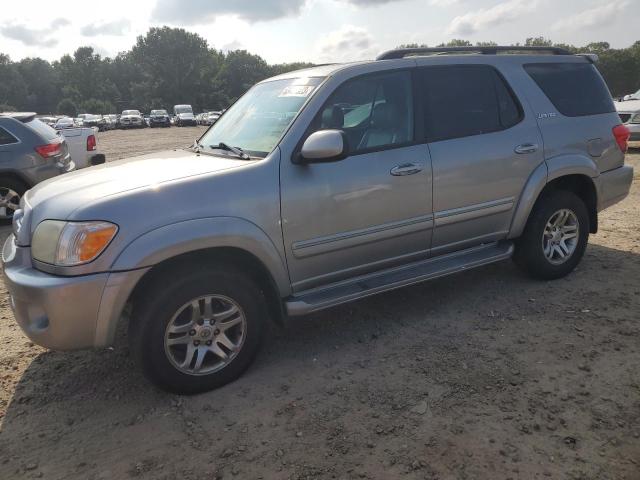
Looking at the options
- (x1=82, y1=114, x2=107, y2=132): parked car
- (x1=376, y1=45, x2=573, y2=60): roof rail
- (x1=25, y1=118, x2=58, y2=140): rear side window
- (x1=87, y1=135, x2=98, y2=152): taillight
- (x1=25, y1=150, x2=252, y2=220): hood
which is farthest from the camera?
(x1=82, y1=114, x2=107, y2=132): parked car

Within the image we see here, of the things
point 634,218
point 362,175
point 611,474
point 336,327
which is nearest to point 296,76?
point 362,175

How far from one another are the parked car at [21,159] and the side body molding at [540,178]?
6378mm

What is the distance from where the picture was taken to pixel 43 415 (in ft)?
9.53

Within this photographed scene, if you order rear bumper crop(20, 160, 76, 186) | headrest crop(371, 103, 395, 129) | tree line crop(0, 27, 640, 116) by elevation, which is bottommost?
rear bumper crop(20, 160, 76, 186)

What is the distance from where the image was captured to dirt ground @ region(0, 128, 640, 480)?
2.44 metres

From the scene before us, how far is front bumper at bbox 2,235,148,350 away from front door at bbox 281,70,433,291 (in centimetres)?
102

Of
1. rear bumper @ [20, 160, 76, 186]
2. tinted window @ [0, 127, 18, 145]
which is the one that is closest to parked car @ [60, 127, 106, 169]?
rear bumper @ [20, 160, 76, 186]

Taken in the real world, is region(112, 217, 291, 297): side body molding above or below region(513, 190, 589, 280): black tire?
above

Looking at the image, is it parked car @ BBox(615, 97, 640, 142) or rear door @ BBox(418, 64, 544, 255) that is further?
parked car @ BBox(615, 97, 640, 142)

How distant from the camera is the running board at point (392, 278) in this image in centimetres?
323

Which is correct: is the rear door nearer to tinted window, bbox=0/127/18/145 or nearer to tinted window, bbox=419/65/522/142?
tinted window, bbox=419/65/522/142

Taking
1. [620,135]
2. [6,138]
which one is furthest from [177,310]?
[6,138]

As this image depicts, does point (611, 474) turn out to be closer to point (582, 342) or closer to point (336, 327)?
point (582, 342)

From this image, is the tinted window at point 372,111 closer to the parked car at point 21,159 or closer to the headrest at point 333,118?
the headrest at point 333,118
